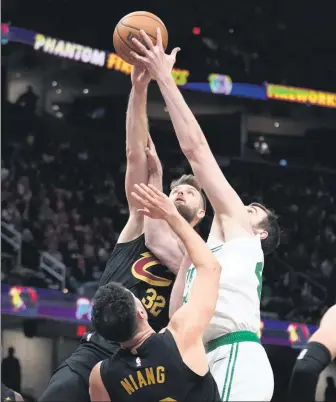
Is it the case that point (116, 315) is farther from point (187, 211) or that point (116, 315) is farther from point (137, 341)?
point (187, 211)

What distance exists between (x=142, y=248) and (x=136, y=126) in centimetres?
71

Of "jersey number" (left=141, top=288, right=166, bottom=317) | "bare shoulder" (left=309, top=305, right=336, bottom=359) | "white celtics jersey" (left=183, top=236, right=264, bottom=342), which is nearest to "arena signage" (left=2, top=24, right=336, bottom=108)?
"jersey number" (left=141, top=288, right=166, bottom=317)

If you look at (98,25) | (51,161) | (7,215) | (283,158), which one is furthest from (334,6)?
(7,215)

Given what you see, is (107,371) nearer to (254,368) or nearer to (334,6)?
(254,368)

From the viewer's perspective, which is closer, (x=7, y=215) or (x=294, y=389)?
(x=294, y=389)

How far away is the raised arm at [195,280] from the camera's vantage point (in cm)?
388

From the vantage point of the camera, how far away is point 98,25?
63.5ft

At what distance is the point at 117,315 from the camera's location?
381cm

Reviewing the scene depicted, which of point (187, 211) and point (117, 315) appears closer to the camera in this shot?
point (117, 315)

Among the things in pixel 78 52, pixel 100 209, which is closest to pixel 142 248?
pixel 100 209

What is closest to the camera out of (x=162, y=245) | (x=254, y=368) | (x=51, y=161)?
(x=254, y=368)

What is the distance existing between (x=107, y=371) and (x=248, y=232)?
3.52 feet

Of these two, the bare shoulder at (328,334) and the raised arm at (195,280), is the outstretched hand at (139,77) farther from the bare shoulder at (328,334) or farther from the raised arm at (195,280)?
the bare shoulder at (328,334)

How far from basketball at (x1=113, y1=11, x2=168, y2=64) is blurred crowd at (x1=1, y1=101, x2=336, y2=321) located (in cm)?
822
